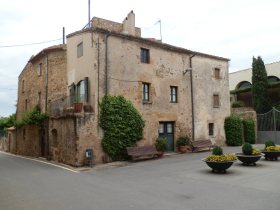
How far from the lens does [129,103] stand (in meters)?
18.5

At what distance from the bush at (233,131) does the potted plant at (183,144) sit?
5.29 m

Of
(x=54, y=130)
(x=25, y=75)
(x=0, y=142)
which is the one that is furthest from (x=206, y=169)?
(x=0, y=142)

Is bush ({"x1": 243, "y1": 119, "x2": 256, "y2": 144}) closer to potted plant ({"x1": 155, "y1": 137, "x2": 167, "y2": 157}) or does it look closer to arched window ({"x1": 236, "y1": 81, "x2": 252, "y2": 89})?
potted plant ({"x1": 155, "y1": 137, "x2": 167, "y2": 157})

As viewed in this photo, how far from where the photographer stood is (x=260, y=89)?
104ft

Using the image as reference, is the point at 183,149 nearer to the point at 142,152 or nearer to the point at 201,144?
the point at 201,144

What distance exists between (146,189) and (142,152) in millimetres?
7758

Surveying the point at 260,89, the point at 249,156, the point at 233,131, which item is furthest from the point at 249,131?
the point at 249,156

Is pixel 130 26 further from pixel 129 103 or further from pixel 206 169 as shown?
pixel 206 169

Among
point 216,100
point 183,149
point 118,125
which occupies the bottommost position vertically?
point 183,149

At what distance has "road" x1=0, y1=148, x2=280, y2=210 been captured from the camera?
812 centimetres

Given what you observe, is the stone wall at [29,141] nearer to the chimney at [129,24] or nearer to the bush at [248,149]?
the chimney at [129,24]

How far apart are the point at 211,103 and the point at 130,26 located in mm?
9381

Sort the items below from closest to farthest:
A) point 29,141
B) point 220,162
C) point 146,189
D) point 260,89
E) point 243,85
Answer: point 146,189 → point 220,162 → point 29,141 → point 260,89 → point 243,85

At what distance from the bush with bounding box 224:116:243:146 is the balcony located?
13.3 m
